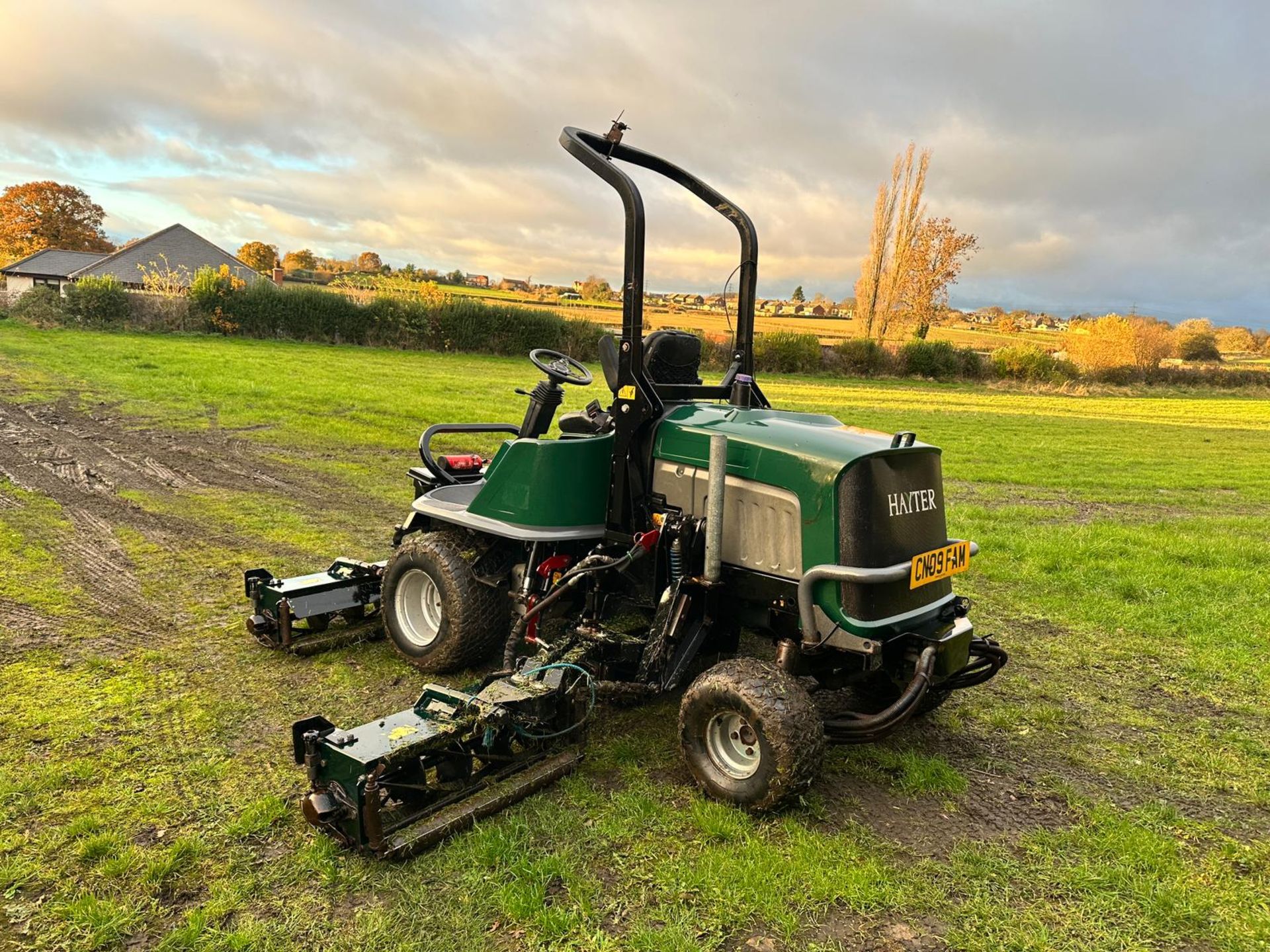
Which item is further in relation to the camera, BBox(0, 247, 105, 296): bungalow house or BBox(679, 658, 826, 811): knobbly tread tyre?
BBox(0, 247, 105, 296): bungalow house

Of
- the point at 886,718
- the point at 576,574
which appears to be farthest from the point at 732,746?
the point at 576,574

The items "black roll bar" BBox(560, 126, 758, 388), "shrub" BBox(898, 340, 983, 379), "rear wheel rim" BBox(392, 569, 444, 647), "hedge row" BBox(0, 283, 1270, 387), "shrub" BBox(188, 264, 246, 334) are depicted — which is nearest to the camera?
"black roll bar" BBox(560, 126, 758, 388)

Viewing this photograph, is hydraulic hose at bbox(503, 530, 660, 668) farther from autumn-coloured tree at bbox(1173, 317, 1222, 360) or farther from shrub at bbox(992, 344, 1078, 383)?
autumn-coloured tree at bbox(1173, 317, 1222, 360)

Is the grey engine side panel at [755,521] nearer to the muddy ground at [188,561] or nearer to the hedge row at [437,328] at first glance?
the muddy ground at [188,561]

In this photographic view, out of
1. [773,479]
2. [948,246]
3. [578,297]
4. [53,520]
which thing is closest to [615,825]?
[773,479]

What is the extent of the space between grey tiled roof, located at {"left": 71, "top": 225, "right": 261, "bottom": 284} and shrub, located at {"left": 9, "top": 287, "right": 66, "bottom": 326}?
584 inches

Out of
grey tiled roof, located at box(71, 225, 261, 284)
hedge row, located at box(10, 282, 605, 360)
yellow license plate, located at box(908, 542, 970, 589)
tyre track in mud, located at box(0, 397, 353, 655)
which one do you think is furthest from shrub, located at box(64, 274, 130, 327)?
yellow license plate, located at box(908, 542, 970, 589)

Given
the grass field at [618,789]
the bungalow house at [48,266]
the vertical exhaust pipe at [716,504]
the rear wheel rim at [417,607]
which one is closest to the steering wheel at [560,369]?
the vertical exhaust pipe at [716,504]

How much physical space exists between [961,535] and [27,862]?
831 cm

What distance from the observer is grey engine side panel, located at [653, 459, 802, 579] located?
12.0 ft

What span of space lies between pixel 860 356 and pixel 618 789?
115ft

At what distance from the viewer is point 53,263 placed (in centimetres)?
4850

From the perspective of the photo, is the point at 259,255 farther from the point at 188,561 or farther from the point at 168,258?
the point at 188,561

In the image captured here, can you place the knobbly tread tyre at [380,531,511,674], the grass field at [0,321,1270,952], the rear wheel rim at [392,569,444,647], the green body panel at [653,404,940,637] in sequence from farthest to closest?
the rear wheel rim at [392,569,444,647], the knobbly tread tyre at [380,531,511,674], the green body panel at [653,404,940,637], the grass field at [0,321,1270,952]
